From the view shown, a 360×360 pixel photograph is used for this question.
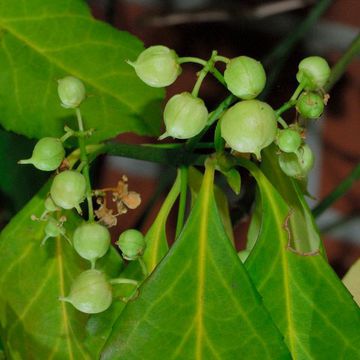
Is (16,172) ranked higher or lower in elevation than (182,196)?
higher

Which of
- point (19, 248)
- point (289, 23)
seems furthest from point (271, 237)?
point (289, 23)

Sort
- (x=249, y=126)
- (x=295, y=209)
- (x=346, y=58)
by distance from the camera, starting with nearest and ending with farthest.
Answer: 1. (x=249, y=126)
2. (x=295, y=209)
3. (x=346, y=58)

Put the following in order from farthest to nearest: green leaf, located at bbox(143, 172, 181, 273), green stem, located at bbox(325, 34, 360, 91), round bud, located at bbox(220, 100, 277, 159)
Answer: green stem, located at bbox(325, 34, 360, 91), green leaf, located at bbox(143, 172, 181, 273), round bud, located at bbox(220, 100, 277, 159)

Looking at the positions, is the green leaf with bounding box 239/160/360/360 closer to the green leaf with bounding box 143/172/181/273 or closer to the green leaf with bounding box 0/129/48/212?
the green leaf with bounding box 143/172/181/273

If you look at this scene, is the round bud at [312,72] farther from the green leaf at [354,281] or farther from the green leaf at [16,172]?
the green leaf at [16,172]

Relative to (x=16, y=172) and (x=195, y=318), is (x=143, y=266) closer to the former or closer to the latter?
(x=195, y=318)

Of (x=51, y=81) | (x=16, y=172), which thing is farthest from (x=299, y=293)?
(x=16, y=172)

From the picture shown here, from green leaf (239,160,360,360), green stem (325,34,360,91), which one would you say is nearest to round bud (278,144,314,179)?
green leaf (239,160,360,360)
